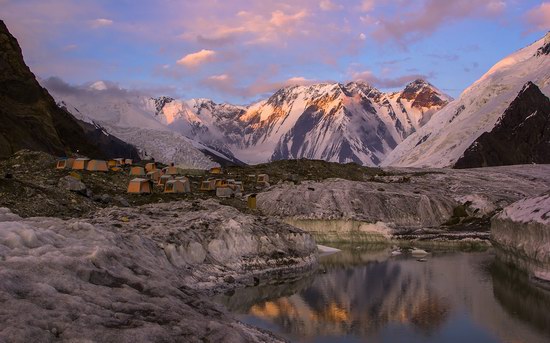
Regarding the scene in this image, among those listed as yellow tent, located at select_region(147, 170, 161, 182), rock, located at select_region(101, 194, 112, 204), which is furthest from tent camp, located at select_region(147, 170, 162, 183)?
rock, located at select_region(101, 194, 112, 204)

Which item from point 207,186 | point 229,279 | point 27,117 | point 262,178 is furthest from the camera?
point 27,117

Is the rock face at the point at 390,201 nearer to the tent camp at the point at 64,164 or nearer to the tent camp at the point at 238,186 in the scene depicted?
the tent camp at the point at 238,186

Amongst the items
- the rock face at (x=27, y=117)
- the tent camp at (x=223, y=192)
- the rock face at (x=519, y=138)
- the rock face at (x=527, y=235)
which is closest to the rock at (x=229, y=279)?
the rock face at (x=527, y=235)

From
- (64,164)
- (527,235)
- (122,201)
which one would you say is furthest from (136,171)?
(527,235)

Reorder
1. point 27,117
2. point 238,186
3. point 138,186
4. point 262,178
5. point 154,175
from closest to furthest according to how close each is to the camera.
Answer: point 138,186 < point 154,175 < point 238,186 < point 262,178 < point 27,117

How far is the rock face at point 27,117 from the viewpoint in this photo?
11006 cm

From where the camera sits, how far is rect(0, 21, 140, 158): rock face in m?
110

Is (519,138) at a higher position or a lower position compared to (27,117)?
higher

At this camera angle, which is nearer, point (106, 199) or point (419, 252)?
point (106, 199)

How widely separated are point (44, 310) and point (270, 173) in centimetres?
9225

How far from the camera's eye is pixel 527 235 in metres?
45.8

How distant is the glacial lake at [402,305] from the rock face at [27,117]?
7945 centimetres

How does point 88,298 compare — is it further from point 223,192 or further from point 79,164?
point 79,164

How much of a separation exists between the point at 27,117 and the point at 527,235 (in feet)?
354
